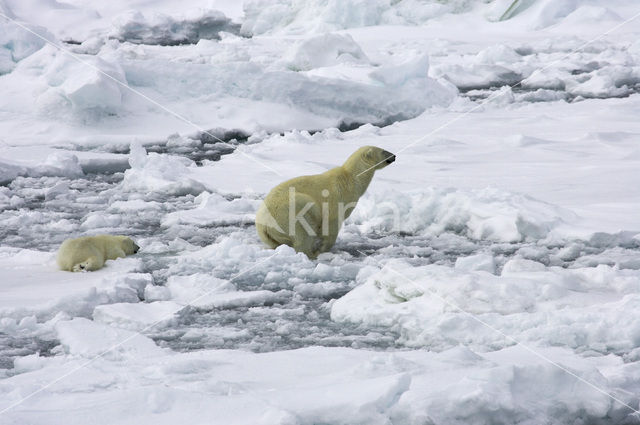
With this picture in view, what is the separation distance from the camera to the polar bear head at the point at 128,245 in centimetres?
538

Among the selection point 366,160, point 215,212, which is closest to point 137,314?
point 366,160

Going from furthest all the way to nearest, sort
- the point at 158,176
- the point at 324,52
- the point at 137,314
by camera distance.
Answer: the point at 324,52 < the point at 158,176 < the point at 137,314

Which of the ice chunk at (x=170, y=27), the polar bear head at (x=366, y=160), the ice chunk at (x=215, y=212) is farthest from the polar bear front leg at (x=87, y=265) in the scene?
the ice chunk at (x=170, y=27)

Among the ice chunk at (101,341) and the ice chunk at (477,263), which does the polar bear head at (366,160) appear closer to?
the ice chunk at (477,263)

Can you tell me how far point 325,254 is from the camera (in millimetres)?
5340

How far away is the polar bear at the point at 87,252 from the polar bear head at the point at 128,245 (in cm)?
2

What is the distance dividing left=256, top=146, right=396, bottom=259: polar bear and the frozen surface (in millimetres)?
191

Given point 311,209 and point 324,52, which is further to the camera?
point 324,52

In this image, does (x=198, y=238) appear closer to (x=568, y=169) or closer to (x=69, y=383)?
(x=69, y=383)

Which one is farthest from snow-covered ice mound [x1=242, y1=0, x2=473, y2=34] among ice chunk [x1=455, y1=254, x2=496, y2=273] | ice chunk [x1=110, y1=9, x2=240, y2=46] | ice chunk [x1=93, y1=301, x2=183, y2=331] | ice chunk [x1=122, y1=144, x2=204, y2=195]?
ice chunk [x1=93, y1=301, x2=183, y2=331]

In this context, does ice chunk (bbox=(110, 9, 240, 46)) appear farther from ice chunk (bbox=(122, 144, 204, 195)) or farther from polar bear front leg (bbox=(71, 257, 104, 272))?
polar bear front leg (bbox=(71, 257, 104, 272))

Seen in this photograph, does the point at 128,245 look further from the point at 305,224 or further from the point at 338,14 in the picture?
the point at 338,14

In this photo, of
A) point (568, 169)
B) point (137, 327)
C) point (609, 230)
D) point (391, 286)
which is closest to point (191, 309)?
point (137, 327)

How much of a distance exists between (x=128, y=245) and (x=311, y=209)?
4.04 feet
